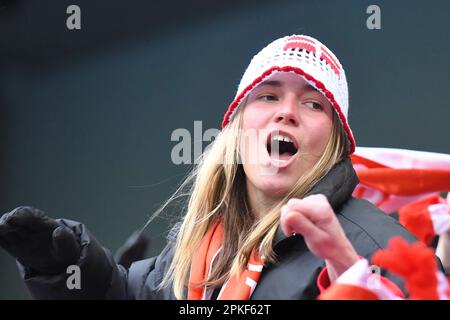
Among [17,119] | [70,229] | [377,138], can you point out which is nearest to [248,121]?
[70,229]

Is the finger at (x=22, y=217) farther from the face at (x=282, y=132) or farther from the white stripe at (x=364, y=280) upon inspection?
the white stripe at (x=364, y=280)

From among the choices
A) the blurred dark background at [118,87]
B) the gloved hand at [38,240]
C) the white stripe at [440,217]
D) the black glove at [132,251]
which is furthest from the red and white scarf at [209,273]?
the blurred dark background at [118,87]

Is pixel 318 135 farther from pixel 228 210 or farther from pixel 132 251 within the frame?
pixel 132 251

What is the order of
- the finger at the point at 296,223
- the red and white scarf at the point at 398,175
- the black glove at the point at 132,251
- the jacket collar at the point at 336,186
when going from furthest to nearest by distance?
the black glove at the point at 132,251, the red and white scarf at the point at 398,175, the jacket collar at the point at 336,186, the finger at the point at 296,223

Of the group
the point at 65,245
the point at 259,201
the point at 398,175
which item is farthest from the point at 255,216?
the point at 398,175

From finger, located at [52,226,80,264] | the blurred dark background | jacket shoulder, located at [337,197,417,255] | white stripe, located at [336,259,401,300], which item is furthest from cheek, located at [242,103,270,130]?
the blurred dark background

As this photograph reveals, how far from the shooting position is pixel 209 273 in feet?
4.79

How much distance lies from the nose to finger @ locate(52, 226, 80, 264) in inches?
17.1

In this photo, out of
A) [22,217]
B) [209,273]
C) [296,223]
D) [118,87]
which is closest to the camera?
[296,223]

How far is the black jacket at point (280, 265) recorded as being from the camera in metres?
1.31

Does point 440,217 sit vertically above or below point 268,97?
below

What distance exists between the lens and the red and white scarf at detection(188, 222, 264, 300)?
1338mm

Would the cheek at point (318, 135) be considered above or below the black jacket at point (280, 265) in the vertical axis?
above

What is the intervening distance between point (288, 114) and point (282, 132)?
4 cm
